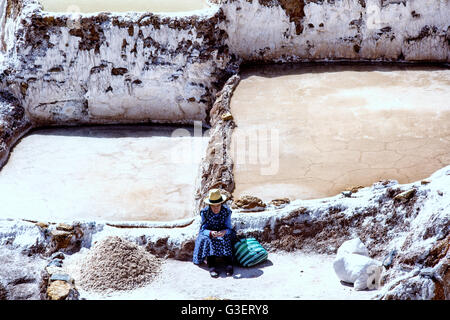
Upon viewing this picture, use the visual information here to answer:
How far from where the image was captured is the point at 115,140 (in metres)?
8.58

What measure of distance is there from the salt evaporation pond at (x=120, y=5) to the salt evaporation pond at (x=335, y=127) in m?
1.47

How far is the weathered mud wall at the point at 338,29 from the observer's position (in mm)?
8539

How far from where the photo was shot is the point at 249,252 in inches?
202

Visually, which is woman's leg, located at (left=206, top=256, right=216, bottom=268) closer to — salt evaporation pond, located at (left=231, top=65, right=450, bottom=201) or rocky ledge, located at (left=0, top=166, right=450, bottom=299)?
rocky ledge, located at (left=0, top=166, right=450, bottom=299)

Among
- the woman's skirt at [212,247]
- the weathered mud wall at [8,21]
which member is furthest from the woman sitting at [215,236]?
the weathered mud wall at [8,21]

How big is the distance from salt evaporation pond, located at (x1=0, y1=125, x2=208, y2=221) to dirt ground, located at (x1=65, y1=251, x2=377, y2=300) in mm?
1779

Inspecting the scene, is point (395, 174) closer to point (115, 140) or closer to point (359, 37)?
point (359, 37)

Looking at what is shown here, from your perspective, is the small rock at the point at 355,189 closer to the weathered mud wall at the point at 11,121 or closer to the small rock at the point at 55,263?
the small rock at the point at 55,263

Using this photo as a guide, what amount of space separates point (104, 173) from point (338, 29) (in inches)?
146

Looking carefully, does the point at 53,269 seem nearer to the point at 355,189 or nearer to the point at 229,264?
the point at 229,264

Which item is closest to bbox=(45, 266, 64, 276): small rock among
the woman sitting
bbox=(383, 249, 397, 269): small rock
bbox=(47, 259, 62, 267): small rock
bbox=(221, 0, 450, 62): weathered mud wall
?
bbox=(47, 259, 62, 267): small rock

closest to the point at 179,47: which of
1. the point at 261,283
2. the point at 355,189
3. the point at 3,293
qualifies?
the point at 355,189

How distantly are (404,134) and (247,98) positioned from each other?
2.07 meters
